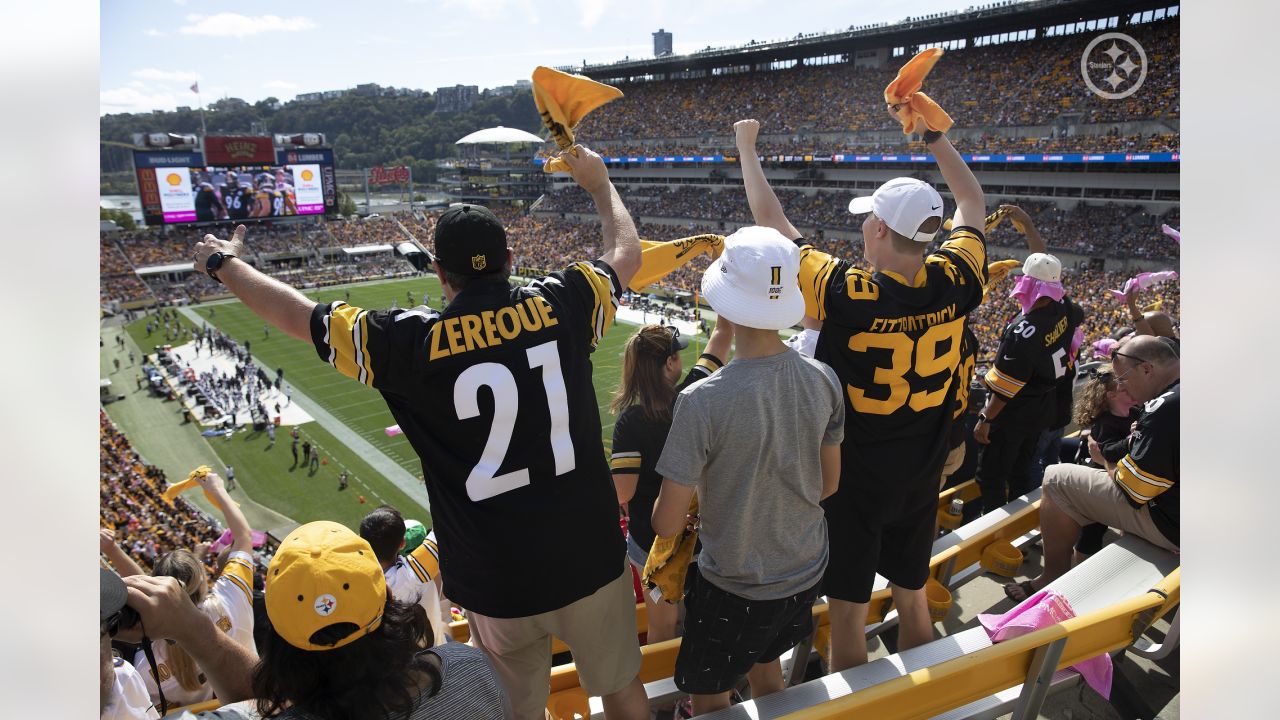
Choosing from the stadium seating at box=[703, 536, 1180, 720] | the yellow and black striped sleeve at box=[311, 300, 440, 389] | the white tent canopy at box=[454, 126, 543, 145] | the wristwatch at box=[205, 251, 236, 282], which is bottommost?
the stadium seating at box=[703, 536, 1180, 720]

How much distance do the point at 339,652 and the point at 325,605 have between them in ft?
0.39

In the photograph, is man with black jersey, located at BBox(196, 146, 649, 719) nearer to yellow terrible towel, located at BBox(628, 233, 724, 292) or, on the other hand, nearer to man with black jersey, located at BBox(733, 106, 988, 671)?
yellow terrible towel, located at BBox(628, 233, 724, 292)

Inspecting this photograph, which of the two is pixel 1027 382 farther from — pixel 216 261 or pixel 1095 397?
pixel 216 261

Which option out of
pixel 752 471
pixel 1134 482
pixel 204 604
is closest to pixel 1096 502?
pixel 1134 482

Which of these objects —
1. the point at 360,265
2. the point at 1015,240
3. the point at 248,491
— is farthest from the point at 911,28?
the point at 248,491

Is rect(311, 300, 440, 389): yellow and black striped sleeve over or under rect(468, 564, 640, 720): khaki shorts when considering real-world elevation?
over

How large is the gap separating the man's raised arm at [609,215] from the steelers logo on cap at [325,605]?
48.6 inches

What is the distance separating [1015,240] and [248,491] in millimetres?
30322

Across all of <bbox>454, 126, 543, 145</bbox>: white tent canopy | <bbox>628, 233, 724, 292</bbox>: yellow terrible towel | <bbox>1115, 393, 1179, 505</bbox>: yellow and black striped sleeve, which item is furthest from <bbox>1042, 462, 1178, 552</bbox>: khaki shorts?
<bbox>454, 126, 543, 145</bbox>: white tent canopy

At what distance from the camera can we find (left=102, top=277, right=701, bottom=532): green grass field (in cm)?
1711

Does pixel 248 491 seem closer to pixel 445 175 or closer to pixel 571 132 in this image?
pixel 571 132

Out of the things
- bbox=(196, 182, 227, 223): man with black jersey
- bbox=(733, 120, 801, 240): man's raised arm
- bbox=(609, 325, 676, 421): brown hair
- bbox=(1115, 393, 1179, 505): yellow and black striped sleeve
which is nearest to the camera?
bbox=(733, 120, 801, 240): man's raised arm

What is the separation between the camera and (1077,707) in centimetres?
281

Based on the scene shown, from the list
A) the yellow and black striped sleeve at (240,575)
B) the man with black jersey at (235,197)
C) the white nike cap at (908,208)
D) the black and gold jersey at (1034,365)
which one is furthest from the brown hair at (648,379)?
the man with black jersey at (235,197)
